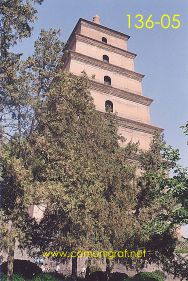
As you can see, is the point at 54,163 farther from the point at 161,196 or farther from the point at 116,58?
the point at 116,58

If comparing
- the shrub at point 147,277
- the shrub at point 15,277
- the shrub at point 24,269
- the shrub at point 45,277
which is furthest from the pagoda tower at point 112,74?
the shrub at point 15,277

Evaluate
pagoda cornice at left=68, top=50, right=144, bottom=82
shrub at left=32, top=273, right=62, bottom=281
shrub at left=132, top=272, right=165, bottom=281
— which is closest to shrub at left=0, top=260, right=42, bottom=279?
shrub at left=32, top=273, right=62, bottom=281

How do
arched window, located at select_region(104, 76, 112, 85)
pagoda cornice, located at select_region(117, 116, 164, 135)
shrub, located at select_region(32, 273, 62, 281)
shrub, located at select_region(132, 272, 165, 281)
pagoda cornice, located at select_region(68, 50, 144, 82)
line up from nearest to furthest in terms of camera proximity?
1. shrub, located at select_region(32, 273, 62, 281)
2. shrub, located at select_region(132, 272, 165, 281)
3. pagoda cornice, located at select_region(117, 116, 164, 135)
4. pagoda cornice, located at select_region(68, 50, 144, 82)
5. arched window, located at select_region(104, 76, 112, 85)

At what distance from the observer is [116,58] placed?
2814 cm

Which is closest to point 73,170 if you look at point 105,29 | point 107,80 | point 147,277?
point 147,277

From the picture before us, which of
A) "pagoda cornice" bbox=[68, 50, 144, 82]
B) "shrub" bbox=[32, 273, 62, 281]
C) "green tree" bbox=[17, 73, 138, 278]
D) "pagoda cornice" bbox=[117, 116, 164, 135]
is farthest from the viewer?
"pagoda cornice" bbox=[68, 50, 144, 82]

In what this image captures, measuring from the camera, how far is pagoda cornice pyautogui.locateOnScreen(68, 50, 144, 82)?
25003mm

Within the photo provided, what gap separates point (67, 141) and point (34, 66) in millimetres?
3695

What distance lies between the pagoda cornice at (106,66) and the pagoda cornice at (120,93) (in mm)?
1925

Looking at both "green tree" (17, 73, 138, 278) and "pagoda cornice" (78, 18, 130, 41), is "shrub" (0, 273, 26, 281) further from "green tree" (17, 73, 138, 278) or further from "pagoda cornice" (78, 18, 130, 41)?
"pagoda cornice" (78, 18, 130, 41)

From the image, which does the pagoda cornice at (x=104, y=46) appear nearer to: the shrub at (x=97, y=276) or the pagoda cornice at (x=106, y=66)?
the pagoda cornice at (x=106, y=66)

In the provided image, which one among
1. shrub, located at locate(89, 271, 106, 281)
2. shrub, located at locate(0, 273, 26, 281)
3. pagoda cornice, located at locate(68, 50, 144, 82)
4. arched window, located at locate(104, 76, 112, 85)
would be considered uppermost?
pagoda cornice, located at locate(68, 50, 144, 82)

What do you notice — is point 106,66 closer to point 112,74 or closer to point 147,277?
point 112,74

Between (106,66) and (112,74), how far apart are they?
75 cm
